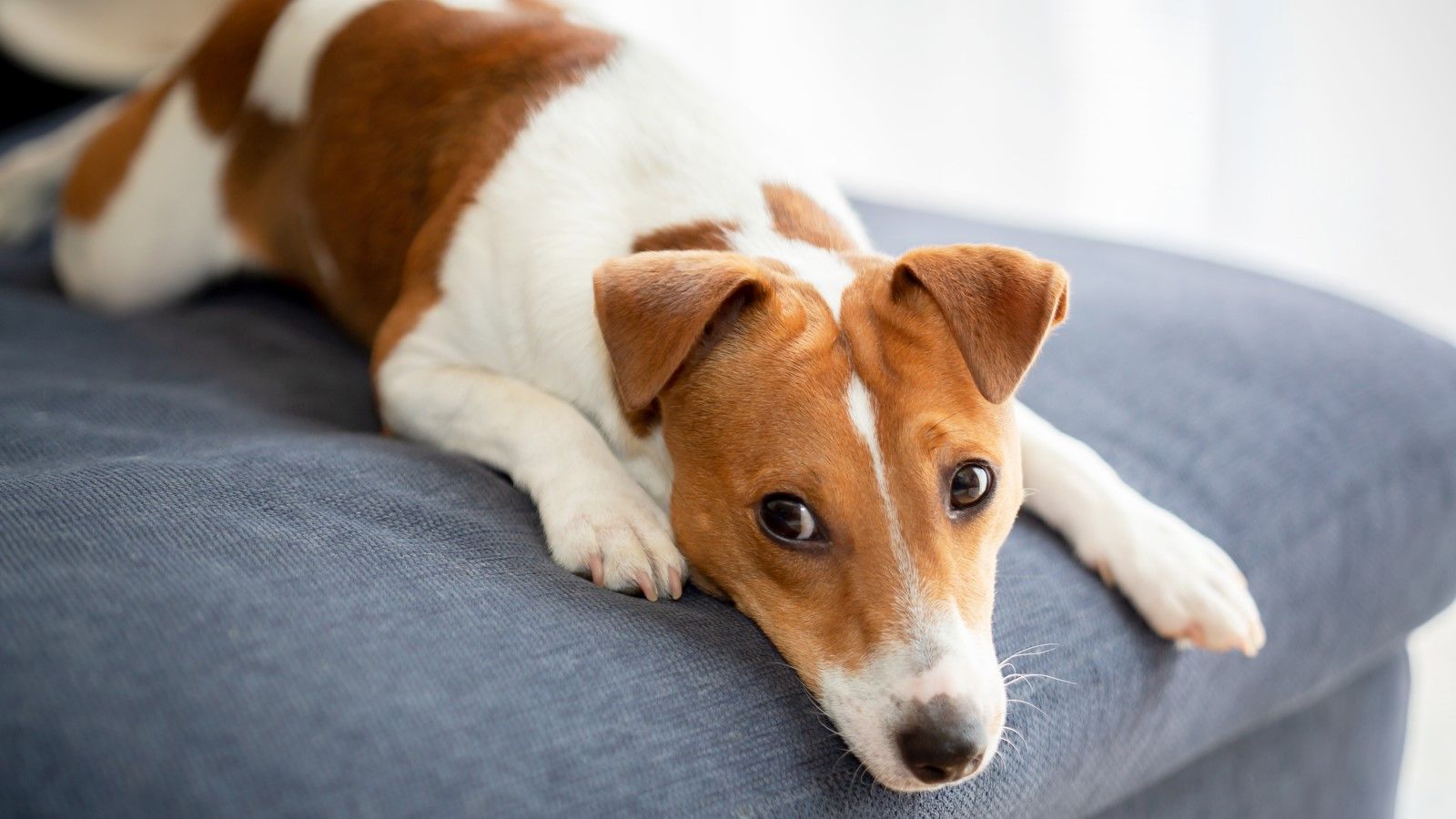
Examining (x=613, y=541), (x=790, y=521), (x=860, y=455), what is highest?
(x=860, y=455)

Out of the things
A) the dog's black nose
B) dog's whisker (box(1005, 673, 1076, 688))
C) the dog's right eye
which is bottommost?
dog's whisker (box(1005, 673, 1076, 688))

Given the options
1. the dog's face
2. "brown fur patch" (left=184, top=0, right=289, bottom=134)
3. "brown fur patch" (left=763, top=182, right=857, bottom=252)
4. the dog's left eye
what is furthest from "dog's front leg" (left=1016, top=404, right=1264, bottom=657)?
"brown fur patch" (left=184, top=0, right=289, bottom=134)

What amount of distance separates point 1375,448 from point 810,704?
1322mm

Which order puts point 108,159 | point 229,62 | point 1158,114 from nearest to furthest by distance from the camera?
point 229,62 → point 108,159 → point 1158,114

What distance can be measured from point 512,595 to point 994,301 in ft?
2.49

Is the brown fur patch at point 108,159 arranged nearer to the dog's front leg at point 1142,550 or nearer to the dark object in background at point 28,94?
the dark object in background at point 28,94

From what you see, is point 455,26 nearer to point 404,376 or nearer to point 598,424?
point 404,376

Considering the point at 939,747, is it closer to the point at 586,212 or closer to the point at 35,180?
the point at 586,212

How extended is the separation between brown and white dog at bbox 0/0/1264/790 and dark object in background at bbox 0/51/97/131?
1.67 m

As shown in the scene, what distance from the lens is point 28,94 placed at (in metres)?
4.23

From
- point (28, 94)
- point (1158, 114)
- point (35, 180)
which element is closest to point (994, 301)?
→ point (1158, 114)

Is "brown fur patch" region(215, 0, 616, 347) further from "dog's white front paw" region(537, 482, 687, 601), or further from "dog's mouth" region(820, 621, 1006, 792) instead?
"dog's mouth" region(820, 621, 1006, 792)

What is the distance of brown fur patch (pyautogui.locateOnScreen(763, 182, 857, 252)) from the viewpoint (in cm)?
207

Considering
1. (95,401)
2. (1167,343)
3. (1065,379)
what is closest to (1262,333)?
(1167,343)
